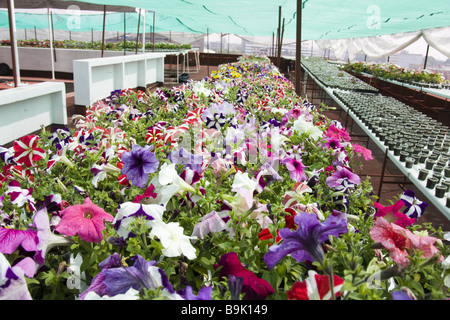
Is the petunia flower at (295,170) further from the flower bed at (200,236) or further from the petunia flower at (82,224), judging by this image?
the petunia flower at (82,224)

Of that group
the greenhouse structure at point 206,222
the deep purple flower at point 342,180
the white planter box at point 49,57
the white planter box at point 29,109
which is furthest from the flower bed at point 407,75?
the deep purple flower at point 342,180

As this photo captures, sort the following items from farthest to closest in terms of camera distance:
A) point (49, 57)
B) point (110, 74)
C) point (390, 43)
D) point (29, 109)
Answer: point (390, 43), point (49, 57), point (110, 74), point (29, 109)

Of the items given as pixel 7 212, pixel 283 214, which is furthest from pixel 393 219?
pixel 7 212

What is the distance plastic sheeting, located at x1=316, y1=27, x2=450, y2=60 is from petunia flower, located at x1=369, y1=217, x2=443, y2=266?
38.9 feet

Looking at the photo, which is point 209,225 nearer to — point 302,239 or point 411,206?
point 302,239

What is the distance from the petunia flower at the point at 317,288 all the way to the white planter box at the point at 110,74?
5478 mm

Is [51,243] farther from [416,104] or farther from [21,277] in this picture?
[416,104]

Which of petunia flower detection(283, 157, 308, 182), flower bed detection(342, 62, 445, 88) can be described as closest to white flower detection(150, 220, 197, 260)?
petunia flower detection(283, 157, 308, 182)

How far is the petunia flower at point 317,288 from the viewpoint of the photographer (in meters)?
0.59

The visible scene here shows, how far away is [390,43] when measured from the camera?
14656 millimetres

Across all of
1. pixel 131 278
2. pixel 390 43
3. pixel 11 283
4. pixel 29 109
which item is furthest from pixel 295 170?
pixel 390 43

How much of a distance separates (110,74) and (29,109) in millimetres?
3519

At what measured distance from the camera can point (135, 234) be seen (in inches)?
30.0
